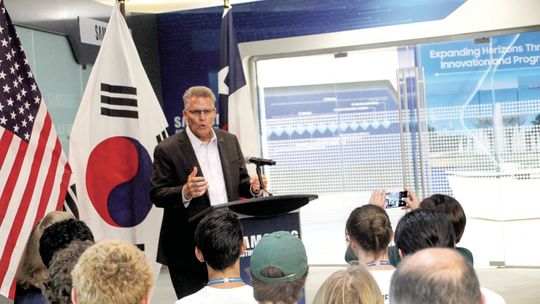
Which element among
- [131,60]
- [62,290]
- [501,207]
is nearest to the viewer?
[62,290]

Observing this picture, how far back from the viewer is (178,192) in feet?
12.2

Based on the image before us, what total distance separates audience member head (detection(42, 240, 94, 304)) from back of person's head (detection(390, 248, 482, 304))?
3.60ft

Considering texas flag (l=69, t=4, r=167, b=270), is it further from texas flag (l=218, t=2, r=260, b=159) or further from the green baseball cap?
the green baseball cap

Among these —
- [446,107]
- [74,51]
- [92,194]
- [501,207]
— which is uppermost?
[74,51]

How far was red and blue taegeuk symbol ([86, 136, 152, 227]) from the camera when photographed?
14.4ft

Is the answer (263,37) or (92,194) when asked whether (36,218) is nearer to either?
(92,194)

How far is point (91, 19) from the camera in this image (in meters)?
6.63

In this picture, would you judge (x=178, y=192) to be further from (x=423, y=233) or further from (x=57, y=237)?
(x=423, y=233)

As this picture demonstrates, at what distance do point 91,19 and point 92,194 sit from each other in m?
2.78

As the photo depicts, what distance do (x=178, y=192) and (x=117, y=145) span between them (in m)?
0.91

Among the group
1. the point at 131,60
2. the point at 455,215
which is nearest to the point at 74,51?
the point at 131,60

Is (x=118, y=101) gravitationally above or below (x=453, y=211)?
above

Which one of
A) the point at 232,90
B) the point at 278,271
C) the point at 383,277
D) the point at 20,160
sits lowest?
the point at 383,277

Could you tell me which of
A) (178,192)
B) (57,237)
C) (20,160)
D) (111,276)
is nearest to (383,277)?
(111,276)
